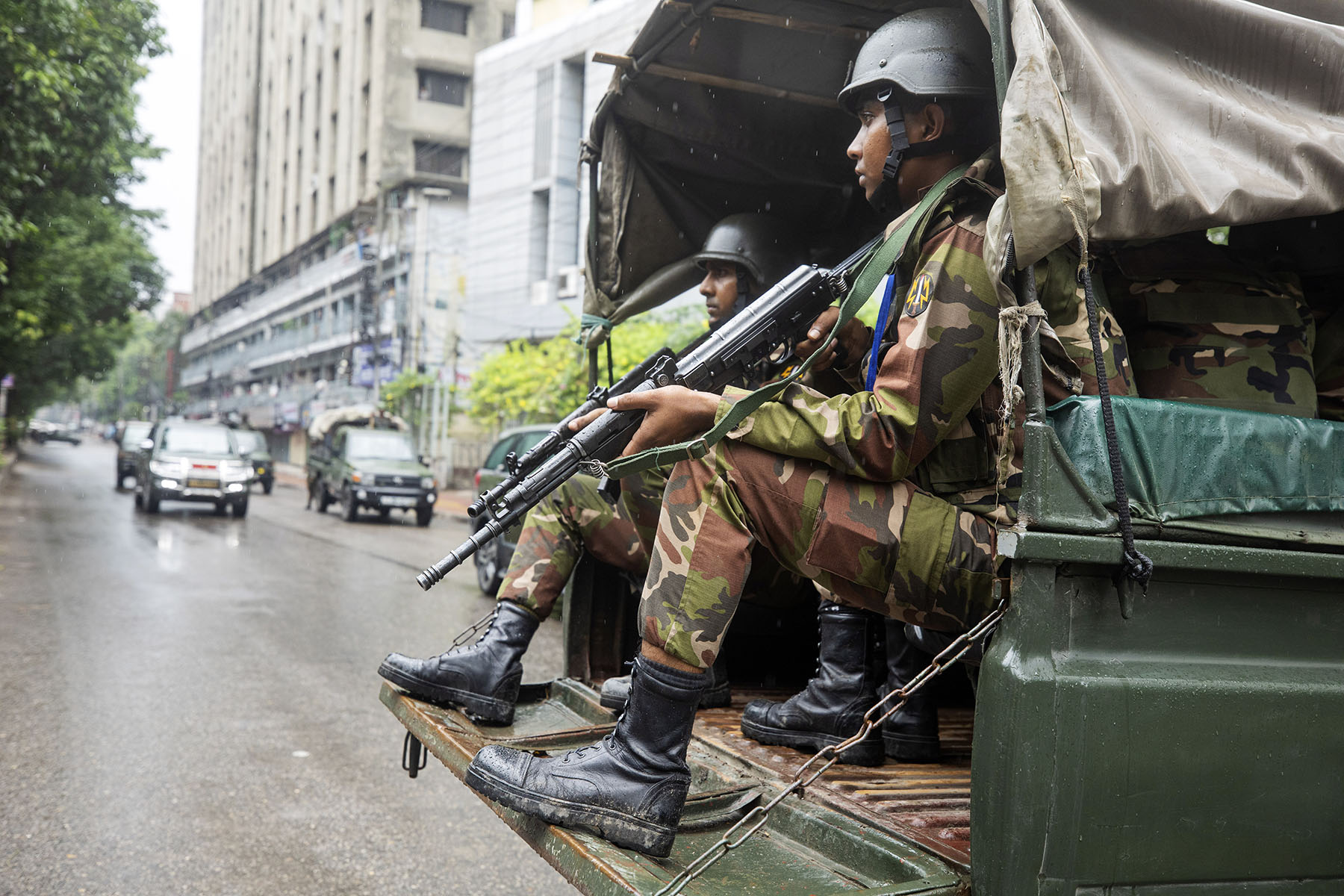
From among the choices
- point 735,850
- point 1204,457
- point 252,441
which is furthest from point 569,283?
point 1204,457

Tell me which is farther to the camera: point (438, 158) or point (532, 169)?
point (438, 158)

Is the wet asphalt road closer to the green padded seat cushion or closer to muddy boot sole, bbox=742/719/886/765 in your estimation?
muddy boot sole, bbox=742/719/886/765

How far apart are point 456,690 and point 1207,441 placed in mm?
2173

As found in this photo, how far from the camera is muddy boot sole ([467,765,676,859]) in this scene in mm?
2180

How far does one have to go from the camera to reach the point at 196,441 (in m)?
19.9

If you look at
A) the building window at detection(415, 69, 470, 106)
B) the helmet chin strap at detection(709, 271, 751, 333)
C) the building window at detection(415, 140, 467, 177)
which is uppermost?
the building window at detection(415, 69, 470, 106)

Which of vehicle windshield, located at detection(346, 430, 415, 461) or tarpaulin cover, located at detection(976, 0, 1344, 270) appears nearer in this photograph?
tarpaulin cover, located at detection(976, 0, 1344, 270)

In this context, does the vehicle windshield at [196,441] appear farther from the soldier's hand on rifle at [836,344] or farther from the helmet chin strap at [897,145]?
the helmet chin strap at [897,145]

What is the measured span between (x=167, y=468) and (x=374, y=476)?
11.5 feet

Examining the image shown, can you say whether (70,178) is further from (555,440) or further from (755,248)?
(555,440)

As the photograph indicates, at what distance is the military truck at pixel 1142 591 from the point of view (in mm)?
1812

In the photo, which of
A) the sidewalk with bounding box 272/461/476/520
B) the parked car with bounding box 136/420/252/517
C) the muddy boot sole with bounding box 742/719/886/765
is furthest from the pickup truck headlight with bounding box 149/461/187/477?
the muddy boot sole with bounding box 742/719/886/765

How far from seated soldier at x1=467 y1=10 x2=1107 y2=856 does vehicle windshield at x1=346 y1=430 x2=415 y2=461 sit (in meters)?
18.8

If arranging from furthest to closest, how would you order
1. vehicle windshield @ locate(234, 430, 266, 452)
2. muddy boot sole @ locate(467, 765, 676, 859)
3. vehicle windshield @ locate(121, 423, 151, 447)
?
vehicle windshield @ locate(121, 423, 151, 447), vehicle windshield @ locate(234, 430, 266, 452), muddy boot sole @ locate(467, 765, 676, 859)
